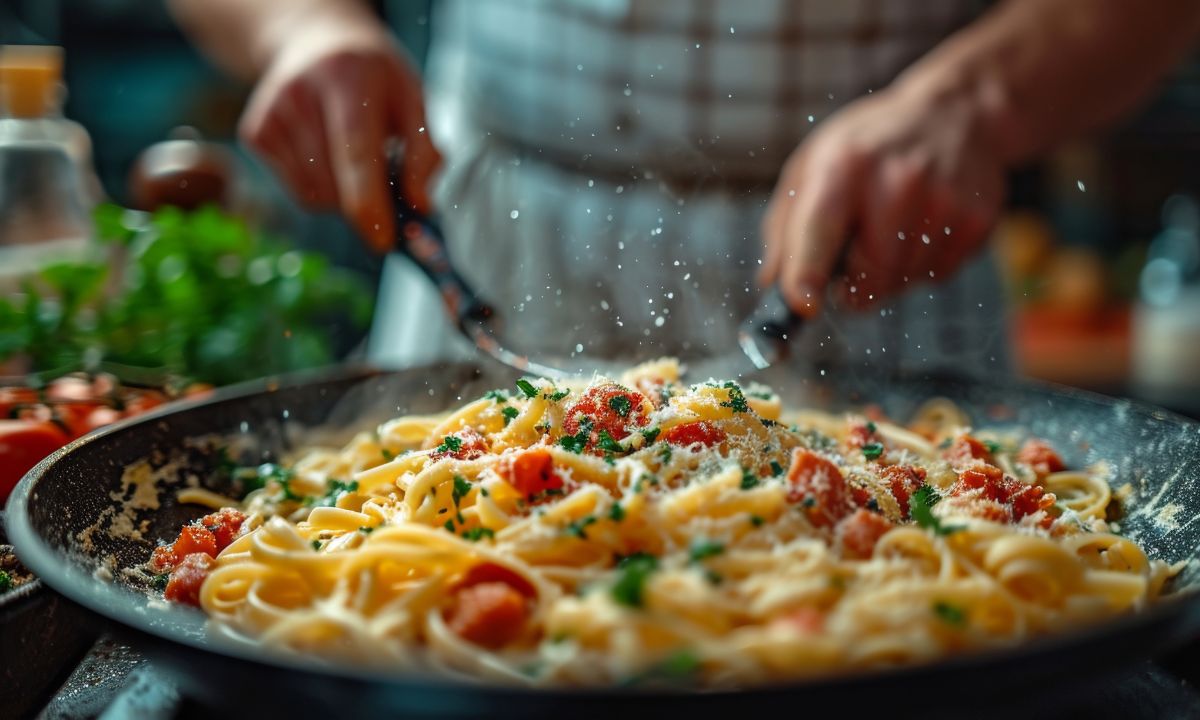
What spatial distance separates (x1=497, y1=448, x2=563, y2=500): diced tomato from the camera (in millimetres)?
1477

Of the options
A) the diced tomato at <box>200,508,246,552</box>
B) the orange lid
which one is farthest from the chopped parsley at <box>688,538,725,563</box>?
the orange lid

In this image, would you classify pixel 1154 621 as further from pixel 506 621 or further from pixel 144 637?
pixel 144 637

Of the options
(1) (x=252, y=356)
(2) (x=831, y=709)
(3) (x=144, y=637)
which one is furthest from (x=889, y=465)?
(1) (x=252, y=356)

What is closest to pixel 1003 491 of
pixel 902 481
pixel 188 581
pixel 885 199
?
pixel 902 481

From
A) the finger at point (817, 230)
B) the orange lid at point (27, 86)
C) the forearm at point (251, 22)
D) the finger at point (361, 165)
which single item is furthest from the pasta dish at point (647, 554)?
the forearm at point (251, 22)

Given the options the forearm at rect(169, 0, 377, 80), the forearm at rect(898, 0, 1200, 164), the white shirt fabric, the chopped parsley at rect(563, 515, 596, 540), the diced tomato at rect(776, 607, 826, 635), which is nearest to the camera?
the diced tomato at rect(776, 607, 826, 635)

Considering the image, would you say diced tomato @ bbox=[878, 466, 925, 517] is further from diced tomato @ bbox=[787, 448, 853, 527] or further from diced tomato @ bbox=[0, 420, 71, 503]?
diced tomato @ bbox=[0, 420, 71, 503]

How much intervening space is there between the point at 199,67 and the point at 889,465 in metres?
5.61

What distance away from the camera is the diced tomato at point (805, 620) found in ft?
3.57

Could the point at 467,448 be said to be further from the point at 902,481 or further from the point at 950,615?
the point at 950,615

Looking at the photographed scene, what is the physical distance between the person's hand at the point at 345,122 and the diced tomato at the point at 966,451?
4.13 feet

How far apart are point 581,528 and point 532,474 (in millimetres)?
145

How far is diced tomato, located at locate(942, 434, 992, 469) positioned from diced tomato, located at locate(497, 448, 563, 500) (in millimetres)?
766

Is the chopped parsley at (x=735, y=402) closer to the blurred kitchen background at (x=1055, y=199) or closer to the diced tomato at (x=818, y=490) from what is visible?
the diced tomato at (x=818, y=490)
